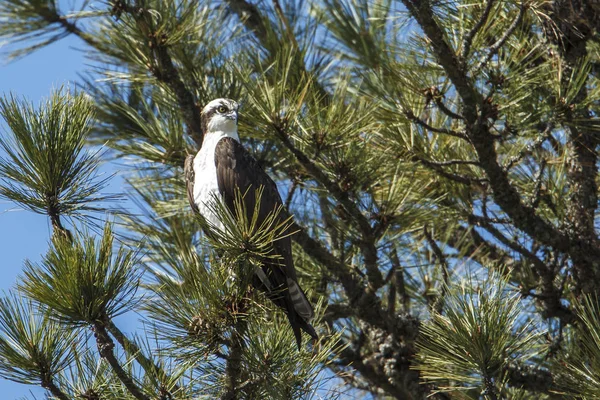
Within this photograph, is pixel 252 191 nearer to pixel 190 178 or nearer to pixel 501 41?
pixel 190 178

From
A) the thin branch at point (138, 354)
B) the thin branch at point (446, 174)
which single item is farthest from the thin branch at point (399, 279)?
the thin branch at point (138, 354)

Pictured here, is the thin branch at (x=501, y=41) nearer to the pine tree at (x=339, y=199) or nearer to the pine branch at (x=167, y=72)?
the pine tree at (x=339, y=199)

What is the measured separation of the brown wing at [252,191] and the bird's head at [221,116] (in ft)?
0.65

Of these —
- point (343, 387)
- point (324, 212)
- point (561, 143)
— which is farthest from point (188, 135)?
point (561, 143)

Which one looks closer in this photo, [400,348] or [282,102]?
[282,102]

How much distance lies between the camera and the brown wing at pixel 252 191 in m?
3.12

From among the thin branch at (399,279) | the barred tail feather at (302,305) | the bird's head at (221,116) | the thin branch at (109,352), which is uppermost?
the bird's head at (221,116)

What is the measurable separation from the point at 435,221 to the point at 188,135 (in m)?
1.28

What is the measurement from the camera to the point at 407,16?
344 cm

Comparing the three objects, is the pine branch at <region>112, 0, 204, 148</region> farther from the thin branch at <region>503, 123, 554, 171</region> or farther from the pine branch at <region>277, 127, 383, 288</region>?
the thin branch at <region>503, 123, 554, 171</region>

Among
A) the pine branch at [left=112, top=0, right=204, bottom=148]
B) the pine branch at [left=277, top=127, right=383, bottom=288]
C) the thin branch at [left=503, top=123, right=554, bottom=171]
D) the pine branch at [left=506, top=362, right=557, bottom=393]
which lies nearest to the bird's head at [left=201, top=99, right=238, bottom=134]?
the pine branch at [left=112, top=0, right=204, bottom=148]

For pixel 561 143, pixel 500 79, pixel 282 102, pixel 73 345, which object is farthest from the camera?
pixel 561 143

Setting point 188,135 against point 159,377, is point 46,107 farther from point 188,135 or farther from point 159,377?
point 188,135

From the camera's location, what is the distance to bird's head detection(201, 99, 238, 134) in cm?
376
